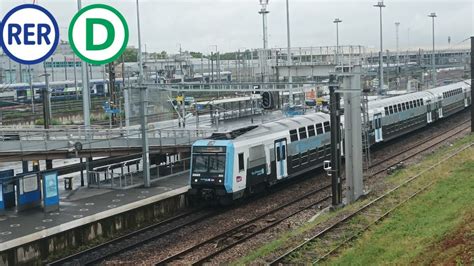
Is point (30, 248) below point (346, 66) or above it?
below

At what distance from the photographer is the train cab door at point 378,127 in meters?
35.1

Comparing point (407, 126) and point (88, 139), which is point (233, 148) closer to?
point (88, 139)

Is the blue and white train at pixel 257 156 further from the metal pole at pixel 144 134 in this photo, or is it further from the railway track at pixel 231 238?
the metal pole at pixel 144 134

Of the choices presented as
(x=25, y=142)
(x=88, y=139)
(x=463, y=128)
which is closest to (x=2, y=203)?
(x=25, y=142)

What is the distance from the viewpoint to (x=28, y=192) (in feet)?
71.9

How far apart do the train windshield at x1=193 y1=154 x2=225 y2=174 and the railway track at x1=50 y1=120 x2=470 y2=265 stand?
1.72 metres

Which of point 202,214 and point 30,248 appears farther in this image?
point 202,214

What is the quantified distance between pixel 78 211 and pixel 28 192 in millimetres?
2154

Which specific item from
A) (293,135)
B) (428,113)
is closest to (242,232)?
(293,135)

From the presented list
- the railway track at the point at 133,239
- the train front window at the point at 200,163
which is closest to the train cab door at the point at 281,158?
the train front window at the point at 200,163

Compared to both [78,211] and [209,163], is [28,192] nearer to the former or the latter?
[78,211]

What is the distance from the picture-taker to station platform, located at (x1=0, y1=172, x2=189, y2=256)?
1817 centimetres

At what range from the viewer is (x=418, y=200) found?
765 inches

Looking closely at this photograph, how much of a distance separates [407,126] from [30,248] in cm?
3128
